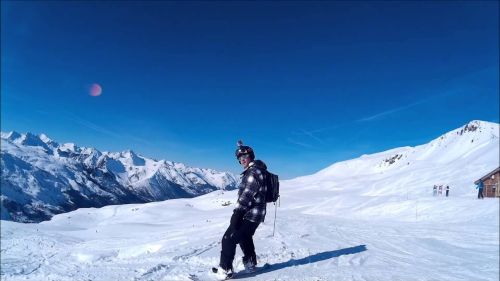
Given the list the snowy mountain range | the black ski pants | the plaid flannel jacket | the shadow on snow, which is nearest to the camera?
the black ski pants

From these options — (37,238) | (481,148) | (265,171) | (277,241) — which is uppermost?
(481,148)

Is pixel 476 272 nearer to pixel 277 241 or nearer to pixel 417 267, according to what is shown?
pixel 417 267

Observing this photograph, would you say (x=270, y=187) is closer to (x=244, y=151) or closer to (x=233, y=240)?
(x=244, y=151)

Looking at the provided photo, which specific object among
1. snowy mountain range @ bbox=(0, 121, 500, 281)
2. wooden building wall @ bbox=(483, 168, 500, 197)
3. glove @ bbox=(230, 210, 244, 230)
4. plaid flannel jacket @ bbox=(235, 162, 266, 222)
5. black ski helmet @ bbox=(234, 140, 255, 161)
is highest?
wooden building wall @ bbox=(483, 168, 500, 197)

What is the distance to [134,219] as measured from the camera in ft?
110

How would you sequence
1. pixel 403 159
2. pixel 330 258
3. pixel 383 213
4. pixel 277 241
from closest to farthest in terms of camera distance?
pixel 330 258, pixel 277 241, pixel 383 213, pixel 403 159

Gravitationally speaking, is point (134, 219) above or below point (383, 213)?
below

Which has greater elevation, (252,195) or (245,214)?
(252,195)

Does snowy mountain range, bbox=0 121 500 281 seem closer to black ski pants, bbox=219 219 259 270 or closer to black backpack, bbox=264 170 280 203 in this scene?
black ski pants, bbox=219 219 259 270

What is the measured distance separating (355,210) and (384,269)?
856 inches

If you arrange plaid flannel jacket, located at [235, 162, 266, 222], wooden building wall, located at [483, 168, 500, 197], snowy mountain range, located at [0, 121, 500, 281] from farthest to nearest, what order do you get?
wooden building wall, located at [483, 168, 500, 197] < snowy mountain range, located at [0, 121, 500, 281] < plaid flannel jacket, located at [235, 162, 266, 222]

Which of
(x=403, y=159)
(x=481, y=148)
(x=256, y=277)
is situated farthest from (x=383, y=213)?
(x=403, y=159)

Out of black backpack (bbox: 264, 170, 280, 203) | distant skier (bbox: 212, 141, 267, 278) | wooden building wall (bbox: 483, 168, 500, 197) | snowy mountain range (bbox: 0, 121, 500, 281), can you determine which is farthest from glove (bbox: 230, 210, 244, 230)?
wooden building wall (bbox: 483, 168, 500, 197)

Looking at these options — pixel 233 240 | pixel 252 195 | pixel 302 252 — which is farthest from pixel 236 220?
pixel 302 252
